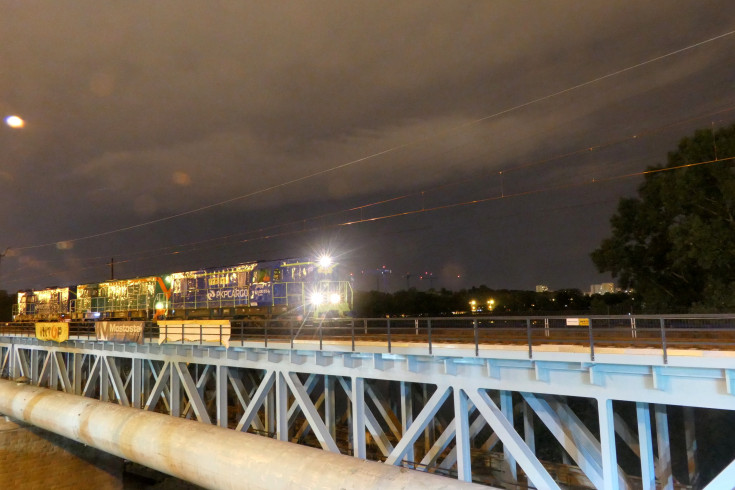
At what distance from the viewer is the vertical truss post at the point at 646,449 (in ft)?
28.9

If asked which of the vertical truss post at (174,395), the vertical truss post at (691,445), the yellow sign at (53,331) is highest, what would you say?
the yellow sign at (53,331)

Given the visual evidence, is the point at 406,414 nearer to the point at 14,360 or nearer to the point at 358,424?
the point at 358,424

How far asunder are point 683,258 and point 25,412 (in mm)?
33959

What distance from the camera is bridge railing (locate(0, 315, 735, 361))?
364 inches

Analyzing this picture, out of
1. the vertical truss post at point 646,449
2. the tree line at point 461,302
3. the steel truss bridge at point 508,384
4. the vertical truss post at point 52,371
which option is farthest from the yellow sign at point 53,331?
the tree line at point 461,302

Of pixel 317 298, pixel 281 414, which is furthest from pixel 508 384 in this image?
pixel 317 298

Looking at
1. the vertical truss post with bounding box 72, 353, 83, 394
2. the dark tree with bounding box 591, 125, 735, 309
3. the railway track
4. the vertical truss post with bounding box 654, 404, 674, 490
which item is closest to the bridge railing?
the railway track

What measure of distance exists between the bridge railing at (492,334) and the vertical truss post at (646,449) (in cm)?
124

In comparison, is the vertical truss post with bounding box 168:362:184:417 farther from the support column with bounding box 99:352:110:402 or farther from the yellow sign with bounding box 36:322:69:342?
the yellow sign with bounding box 36:322:69:342

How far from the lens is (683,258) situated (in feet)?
88.7

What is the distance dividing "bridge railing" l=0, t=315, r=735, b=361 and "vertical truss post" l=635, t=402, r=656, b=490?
1.24 meters

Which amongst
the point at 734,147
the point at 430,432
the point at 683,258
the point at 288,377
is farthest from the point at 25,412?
the point at 734,147

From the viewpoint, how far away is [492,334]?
1612 centimetres

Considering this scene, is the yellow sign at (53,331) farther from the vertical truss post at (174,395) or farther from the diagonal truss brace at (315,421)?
the diagonal truss brace at (315,421)
